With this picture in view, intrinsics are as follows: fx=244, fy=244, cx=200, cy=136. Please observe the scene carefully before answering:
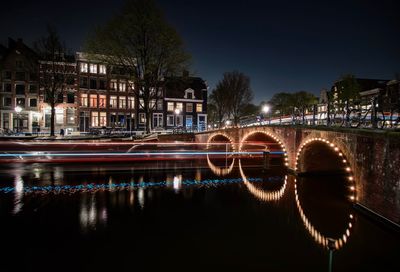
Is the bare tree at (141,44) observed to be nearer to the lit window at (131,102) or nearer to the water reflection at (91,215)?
the lit window at (131,102)

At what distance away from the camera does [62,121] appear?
4119 centimetres

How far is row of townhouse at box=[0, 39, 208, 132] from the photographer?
3947cm

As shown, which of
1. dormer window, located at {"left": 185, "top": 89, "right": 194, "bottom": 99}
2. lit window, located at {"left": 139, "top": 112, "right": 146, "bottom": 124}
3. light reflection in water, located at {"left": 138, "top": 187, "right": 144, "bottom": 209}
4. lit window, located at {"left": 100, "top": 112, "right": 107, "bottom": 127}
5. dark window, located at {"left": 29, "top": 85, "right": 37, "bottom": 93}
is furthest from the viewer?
dormer window, located at {"left": 185, "top": 89, "right": 194, "bottom": 99}

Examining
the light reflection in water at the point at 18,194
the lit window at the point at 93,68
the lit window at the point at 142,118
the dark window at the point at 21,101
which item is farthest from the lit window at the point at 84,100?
the light reflection in water at the point at 18,194

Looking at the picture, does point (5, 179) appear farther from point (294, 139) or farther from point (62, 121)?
point (62, 121)

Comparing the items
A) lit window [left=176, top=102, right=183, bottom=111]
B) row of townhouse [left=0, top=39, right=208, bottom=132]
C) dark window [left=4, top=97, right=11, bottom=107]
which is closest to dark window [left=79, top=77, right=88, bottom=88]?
row of townhouse [left=0, top=39, right=208, bottom=132]

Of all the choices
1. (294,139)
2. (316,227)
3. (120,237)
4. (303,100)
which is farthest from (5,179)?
(303,100)

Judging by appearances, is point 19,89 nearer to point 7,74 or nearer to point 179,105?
point 7,74

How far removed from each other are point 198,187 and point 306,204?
566 centimetres

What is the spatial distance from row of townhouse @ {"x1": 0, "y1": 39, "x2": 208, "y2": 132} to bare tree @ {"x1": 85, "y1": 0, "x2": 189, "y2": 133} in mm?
6920

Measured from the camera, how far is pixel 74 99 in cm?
4159

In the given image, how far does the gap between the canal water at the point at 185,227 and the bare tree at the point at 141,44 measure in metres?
17.6

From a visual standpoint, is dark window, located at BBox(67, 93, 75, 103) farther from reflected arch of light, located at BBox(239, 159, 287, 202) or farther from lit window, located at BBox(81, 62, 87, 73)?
reflected arch of light, located at BBox(239, 159, 287, 202)

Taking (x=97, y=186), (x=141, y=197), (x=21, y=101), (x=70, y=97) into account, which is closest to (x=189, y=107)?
(x=70, y=97)
